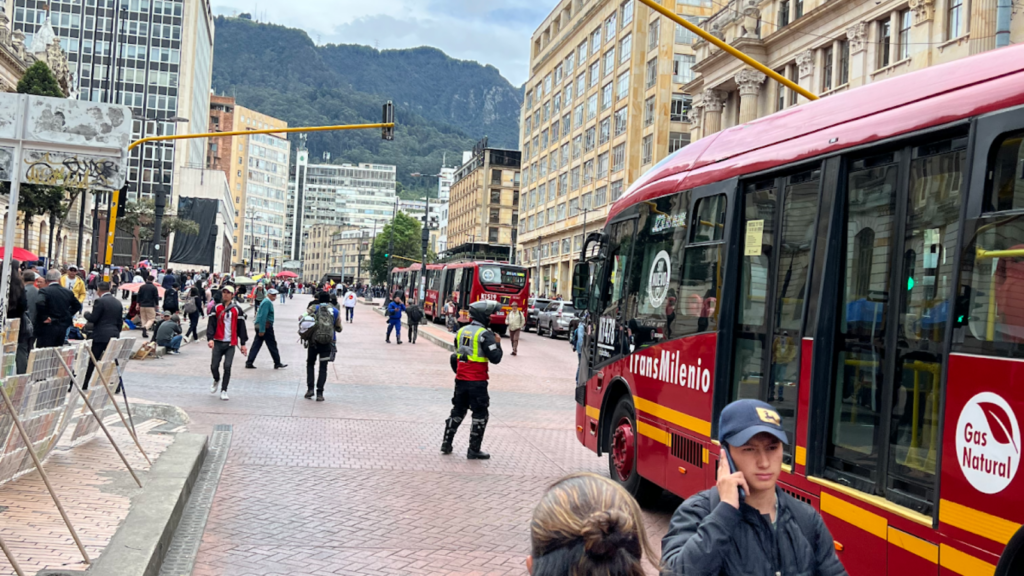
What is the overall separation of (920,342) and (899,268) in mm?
452

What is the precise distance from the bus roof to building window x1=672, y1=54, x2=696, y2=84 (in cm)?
5958

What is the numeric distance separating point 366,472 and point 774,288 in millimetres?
5004

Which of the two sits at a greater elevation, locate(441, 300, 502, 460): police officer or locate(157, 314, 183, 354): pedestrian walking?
locate(441, 300, 502, 460): police officer

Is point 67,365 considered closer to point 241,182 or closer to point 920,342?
point 920,342

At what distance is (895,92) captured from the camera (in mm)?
5098

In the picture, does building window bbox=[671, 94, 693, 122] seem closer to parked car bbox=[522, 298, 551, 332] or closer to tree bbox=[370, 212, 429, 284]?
parked car bbox=[522, 298, 551, 332]

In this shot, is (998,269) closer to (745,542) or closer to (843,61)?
(745,542)

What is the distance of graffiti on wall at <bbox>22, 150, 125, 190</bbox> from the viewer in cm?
897

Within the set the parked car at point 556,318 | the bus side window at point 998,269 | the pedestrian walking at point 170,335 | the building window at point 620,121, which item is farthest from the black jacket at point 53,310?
the building window at point 620,121

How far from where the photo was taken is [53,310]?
12375mm

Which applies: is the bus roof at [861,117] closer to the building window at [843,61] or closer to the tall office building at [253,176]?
the building window at [843,61]

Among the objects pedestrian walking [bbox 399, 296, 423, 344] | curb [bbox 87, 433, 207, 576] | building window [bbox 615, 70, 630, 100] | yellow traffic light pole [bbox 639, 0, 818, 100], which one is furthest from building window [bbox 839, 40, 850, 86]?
curb [bbox 87, 433, 207, 576]

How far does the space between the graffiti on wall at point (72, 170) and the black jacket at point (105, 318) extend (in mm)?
4442

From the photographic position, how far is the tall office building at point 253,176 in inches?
6378
